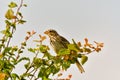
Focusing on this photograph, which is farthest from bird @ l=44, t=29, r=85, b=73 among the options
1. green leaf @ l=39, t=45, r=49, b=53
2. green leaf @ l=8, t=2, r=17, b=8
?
green leaf @ l=39, t=45, r=49, b=53

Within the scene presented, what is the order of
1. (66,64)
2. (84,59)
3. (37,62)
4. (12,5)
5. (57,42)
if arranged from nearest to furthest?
(84,59) → (66,64) → (37,62) → (12,5) → (57,42)

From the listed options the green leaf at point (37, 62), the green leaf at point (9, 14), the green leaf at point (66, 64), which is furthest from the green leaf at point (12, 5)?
the green leaf at point (66, 64)

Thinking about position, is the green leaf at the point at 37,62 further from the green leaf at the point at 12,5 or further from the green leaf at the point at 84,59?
the green leaf at the point at 12,5

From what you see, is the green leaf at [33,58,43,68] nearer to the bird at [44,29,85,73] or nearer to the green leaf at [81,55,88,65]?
the green leaf at [81,55,88,65]

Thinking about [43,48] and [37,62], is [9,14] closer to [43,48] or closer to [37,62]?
[43,48]

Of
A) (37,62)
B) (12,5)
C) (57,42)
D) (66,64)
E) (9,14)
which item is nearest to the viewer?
(66,64)

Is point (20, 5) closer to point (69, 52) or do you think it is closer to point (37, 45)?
point (37, 45)

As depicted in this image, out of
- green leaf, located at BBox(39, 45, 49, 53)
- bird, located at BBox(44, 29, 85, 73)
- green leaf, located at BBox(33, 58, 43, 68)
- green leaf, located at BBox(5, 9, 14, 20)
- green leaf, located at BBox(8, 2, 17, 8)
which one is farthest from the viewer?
bird, located at BBox(44, 29, 85, 73)

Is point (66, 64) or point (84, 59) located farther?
point (66, 64)

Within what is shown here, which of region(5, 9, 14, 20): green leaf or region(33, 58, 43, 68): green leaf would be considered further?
region(5, 9, 14, 20): green leaf

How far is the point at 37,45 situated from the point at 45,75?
685 mm

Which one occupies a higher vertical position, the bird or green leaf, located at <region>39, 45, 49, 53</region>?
the bird

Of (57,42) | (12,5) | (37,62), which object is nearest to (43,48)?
(37,62)

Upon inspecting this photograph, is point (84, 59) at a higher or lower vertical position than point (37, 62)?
lower
